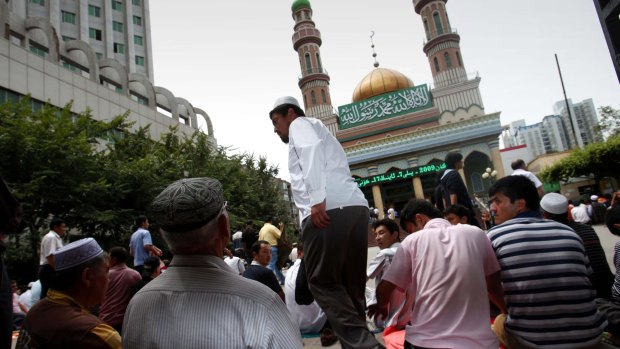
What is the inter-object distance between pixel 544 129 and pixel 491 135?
86.3 m

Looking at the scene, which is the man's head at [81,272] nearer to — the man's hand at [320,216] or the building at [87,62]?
the man's hand at [320,216]

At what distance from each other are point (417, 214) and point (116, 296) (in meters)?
3.03

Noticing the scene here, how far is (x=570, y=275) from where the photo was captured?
1.88m

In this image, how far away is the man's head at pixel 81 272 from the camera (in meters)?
2.09

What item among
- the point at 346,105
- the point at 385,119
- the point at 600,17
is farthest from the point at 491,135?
the point at 600,17

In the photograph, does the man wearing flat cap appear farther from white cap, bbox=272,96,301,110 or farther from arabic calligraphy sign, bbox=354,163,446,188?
arabic calligraphy sign, bbox=354,163,446,188

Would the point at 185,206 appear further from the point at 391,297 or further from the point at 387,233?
the point at 387,233

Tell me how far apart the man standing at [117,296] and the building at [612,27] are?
466cm

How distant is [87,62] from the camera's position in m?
22.7

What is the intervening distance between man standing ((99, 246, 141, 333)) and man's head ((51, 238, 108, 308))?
1.61 meters

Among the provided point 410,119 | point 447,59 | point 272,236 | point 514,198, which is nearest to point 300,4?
point 447,59

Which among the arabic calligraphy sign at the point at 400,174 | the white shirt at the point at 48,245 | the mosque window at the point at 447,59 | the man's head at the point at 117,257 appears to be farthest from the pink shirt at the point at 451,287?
the mosque window at the point at 447,59

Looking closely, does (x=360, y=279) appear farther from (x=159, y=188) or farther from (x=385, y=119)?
(x=385, y=119)

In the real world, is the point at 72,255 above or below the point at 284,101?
below
